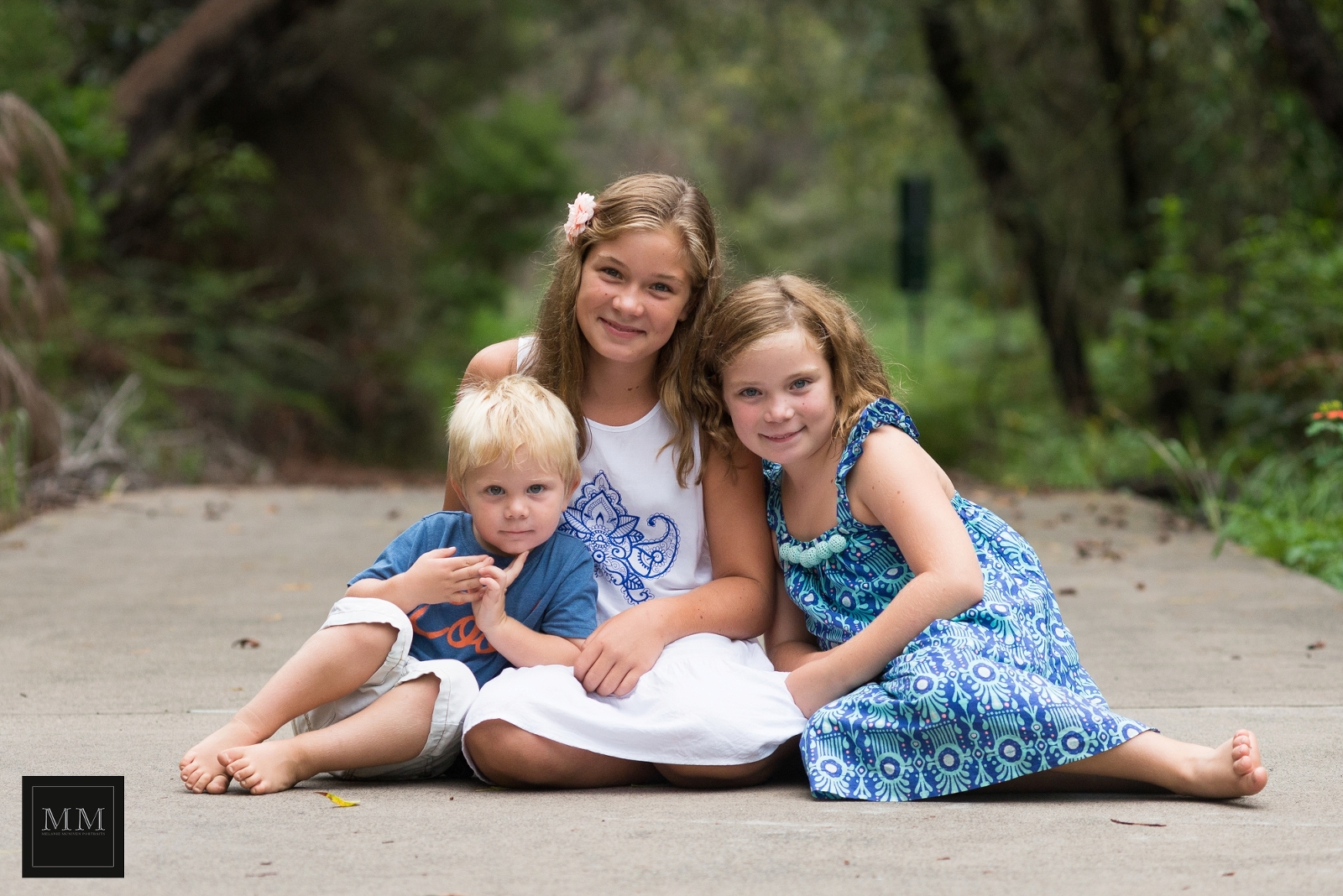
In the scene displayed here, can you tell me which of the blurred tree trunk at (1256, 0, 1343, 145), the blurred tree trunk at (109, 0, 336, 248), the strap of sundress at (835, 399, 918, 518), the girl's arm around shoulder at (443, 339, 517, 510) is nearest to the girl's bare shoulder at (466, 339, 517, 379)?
the girl's arm around shoulder at (443, 339, 517, 510)

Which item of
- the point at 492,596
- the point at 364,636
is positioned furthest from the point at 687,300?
the point at 364,636

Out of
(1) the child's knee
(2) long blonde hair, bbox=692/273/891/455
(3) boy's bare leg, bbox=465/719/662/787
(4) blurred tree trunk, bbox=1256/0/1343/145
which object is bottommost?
(3) boy's bare leg, bbox=465/719/662/787

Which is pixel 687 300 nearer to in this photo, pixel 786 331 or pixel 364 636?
pixel 786 331

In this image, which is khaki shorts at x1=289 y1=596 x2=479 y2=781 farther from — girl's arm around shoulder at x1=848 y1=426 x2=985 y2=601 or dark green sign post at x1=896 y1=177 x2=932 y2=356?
dark green sign post at x1=896 y1=177 x2=932 y2=356

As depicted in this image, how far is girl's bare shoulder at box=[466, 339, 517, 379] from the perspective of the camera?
3.05 metres

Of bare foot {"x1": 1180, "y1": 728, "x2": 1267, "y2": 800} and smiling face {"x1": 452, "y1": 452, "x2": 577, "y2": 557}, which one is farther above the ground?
smiling face {"x1": 452, "y1": 452, "x2": 577, "y2": 557}

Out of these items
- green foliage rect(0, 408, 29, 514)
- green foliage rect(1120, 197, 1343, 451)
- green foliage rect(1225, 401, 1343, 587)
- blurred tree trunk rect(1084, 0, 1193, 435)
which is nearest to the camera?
green foliage rect(1225, 401, 1343, 587)

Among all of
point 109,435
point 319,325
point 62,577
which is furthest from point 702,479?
point 319,325

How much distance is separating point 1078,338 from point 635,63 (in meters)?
5.57

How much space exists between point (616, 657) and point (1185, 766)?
105cm

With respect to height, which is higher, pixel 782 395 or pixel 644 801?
pixel 782 395

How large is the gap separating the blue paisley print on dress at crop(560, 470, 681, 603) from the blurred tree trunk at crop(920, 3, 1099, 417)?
8473 mm

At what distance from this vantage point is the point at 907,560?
2.62m

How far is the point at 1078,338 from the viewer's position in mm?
11742
